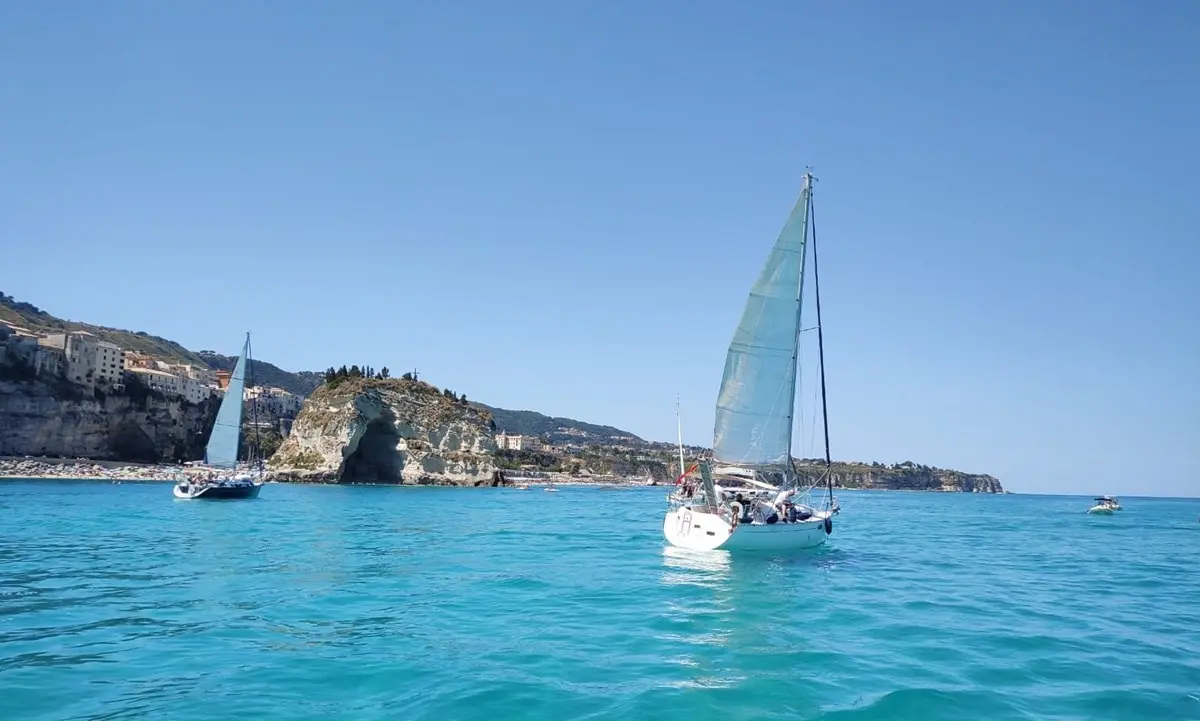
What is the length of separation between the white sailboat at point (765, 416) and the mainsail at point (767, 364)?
3 centimetres

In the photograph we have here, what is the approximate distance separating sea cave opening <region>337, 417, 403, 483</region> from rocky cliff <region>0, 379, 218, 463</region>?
26636mm

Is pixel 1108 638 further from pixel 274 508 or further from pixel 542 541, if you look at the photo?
pixel 274 508

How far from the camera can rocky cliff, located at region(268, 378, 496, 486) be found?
304 feet

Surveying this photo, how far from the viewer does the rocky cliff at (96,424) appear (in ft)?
286

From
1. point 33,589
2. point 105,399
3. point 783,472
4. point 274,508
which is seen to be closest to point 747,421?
point 783,472

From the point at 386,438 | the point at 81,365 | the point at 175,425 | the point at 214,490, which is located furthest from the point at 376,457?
the point at 214,490

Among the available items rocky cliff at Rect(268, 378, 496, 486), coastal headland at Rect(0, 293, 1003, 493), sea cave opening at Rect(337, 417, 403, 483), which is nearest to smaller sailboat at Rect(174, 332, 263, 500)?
coastal headland at Rect(0, 293, 1003, 493)

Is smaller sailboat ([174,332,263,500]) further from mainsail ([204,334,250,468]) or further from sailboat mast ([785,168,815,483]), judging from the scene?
sailboat mast ([785,168,815,483])

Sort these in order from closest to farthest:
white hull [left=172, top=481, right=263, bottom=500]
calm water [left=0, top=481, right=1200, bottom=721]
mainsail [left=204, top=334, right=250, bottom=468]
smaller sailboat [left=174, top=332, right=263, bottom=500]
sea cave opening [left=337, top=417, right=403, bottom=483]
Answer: calm water [left=0, top=481, right=1200, bottom=721] → white hull [left=172, top=481, right=263, bottom=500] → smaller sailboat [left=174, top=332, right=263, bottom=500] → mainsail [left=204, top=334, right=250, bottom=468] → sea cave opening [left=337, top=417, right=403, bottom=483]

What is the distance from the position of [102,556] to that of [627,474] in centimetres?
17308

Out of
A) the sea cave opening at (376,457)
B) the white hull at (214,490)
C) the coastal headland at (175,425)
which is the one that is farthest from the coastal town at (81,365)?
the white hull at (214,490)

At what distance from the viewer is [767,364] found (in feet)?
84.5

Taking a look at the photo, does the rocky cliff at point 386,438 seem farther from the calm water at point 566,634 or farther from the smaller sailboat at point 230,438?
the calm water at point 566,634

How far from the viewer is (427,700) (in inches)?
360
